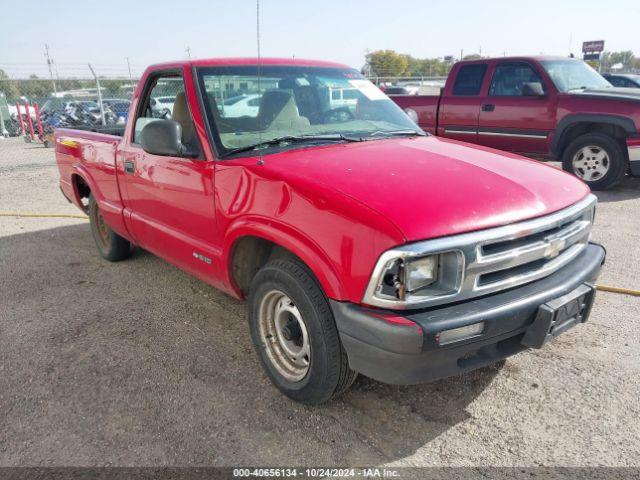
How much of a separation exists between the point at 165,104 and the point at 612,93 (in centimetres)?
665

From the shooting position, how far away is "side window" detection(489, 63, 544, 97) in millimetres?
8047

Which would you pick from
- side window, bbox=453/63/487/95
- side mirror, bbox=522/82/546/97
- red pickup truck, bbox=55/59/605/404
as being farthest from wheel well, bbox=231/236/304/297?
side window, bbox=453/63/487/95

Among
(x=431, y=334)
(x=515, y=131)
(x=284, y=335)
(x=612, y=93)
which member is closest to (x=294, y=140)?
(x=284, y=335)

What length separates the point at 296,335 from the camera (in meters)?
2.76

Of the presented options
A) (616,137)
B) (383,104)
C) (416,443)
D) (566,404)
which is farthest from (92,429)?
(616,137)

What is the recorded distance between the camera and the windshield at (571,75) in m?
7.82

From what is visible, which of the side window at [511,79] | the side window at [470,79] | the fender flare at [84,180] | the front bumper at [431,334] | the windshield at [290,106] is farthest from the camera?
the side window at [470,79]

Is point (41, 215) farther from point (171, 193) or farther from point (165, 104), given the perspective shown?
point (171, 193)

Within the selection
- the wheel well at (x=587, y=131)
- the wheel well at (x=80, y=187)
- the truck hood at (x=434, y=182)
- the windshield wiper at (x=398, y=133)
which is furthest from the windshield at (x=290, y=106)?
the wheel well at (x=587, y=131)

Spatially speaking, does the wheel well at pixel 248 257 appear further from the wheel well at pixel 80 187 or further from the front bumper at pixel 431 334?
the wheel well at pixel 80 187

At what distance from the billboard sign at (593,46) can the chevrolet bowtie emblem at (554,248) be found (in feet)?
114

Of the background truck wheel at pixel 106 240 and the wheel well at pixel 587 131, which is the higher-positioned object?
the wheel well at pixel 587 131

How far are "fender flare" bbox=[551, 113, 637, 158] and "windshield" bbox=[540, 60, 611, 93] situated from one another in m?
0.57

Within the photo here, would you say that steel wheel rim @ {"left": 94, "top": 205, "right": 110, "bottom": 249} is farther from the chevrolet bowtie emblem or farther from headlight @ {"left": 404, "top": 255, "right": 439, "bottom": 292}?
the chevrolet bowtie emblem
